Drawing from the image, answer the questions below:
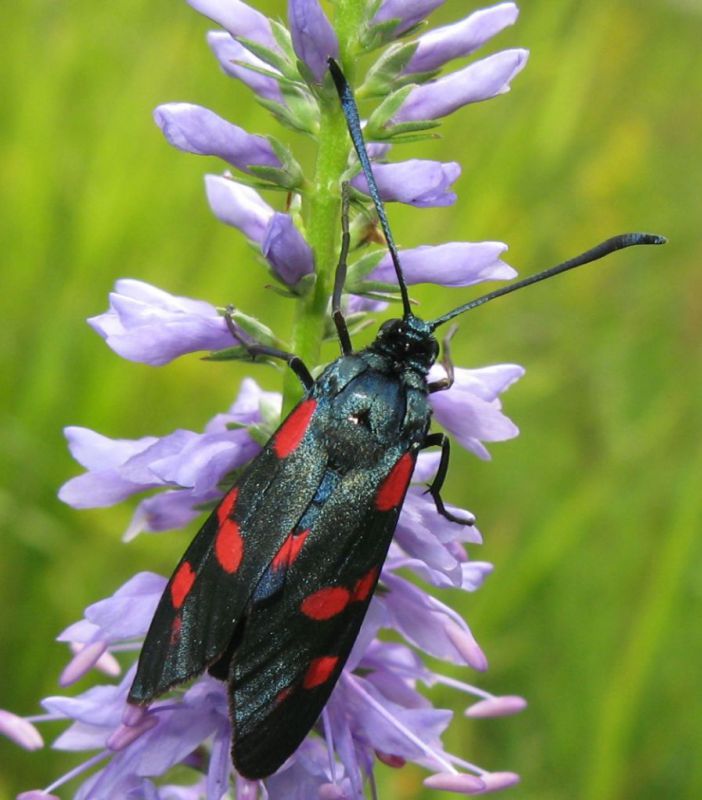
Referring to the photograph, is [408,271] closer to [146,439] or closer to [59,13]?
[146,439]

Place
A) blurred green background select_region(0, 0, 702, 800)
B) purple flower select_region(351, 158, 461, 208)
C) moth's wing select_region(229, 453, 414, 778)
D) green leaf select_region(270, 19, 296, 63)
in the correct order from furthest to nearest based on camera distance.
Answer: blurred green background select_region(0, 0, 702, 800) → green leaf select_region(270, 19, 296, 63) → purple flower select_region(351, 158, 461, 208) → moth's wing select_region(229, 453, 414, 778)

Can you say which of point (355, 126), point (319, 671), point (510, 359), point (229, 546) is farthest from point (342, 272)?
point (510, 359)

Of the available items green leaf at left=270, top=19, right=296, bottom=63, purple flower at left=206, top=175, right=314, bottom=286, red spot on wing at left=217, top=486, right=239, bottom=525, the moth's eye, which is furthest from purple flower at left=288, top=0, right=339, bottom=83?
red spot on wing at left=217, top=486, right=239, bottom=525

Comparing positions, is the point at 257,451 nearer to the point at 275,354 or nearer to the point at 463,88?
the point at 275,354

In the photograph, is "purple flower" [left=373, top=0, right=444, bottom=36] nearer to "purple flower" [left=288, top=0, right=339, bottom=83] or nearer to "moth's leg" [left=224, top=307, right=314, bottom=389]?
"purple flower" [left=288, top=0, right=339, bottom=83]

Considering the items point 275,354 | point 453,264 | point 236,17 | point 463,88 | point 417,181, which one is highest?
point 236,17
